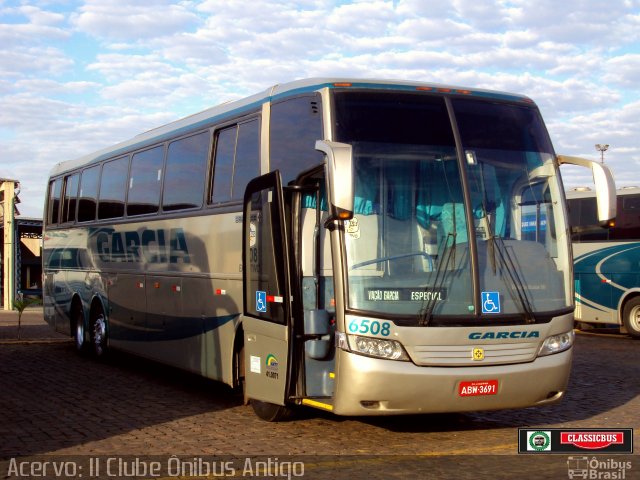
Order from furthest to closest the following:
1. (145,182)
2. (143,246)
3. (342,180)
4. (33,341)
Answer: (33,341), (145,182), (143,246), (342,180)

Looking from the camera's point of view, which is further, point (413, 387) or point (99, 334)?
point (99, 334)

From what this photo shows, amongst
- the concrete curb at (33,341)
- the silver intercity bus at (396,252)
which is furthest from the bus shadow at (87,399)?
the concrete curb at (33,341)

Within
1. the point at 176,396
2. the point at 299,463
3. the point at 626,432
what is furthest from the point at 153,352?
the point at 626,432

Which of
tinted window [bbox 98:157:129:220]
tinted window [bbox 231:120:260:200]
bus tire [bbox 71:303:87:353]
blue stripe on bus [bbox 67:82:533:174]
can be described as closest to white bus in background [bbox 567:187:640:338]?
tinted window [bbox 98:157:129:220]

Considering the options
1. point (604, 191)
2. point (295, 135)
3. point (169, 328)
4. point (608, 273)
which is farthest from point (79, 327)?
point (608, 273)

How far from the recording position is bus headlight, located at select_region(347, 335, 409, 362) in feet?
27.8

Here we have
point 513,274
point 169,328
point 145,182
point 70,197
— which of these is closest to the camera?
point 513,274

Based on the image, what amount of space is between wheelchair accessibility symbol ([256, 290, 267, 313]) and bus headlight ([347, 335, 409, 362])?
5.21ft

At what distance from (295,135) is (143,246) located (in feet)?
17.7

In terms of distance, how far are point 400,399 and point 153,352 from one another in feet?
21.5

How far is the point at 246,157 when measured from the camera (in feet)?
36.3

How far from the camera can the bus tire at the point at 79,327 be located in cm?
1780

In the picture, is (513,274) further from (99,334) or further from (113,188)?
(99,334)

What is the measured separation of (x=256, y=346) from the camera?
32.8 feet
